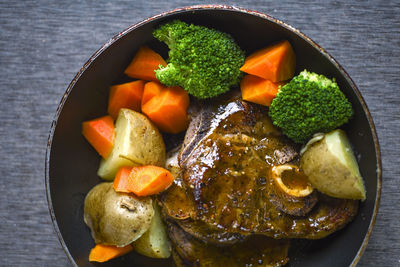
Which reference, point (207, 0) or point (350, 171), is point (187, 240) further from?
point (207, 0)

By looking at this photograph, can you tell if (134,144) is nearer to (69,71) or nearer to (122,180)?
(122,180)

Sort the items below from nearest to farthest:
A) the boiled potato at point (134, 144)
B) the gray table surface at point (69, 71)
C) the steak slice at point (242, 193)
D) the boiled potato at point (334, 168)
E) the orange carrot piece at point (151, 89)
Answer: the boiled potato at point (334, 168)
the steak slice at point (242, 193)
the boiled potato at point (134, 144)
the orange carrot piece at point (151, 89)
the gray table surface at point (69, 71)

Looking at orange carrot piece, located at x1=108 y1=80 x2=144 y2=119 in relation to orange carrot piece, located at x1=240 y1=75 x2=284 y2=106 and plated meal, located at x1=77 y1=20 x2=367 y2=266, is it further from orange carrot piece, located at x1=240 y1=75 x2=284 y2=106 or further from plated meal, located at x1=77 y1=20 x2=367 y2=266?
orange carrot piece, located at x1=240 y1=75 x2=284 y2=106

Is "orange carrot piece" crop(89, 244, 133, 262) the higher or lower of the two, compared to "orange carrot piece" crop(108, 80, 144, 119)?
lower

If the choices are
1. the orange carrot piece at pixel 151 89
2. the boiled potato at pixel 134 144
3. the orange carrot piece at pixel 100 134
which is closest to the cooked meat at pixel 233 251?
the boiled potato at pixel 134 144

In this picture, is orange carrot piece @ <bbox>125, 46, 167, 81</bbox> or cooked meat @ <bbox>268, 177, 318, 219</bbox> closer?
cooked meat @ <bbox>268, 177, 318, 219</bbox>

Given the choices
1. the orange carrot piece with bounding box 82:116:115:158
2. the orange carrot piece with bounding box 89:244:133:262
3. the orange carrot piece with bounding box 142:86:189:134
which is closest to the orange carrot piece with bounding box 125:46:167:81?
the orange carrot piece with bounding box 142:86:189:134

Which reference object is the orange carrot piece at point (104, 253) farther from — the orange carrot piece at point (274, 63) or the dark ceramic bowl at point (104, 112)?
the orange carrot piece at point (274, 63)

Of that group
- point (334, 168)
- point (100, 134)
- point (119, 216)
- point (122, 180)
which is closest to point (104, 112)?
point (100, 134)
